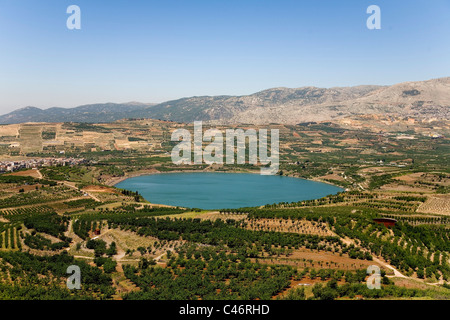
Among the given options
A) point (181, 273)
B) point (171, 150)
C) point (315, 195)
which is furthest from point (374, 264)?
point (171, 150)

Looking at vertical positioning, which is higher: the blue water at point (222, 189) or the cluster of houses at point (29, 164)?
the cluster of houses at point (29, 164)

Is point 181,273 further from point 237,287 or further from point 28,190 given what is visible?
point 28,190

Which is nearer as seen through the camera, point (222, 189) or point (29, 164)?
point (222, 189)

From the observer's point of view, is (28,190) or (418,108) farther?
(418,108)

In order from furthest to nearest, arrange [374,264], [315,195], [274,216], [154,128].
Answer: [154,128] < [315,195] < [274,216] < [374,264]

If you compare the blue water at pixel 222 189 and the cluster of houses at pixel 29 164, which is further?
the cluster of houses at pixel 29 164

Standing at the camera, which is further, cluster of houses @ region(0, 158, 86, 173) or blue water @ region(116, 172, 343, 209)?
cluster of houses @ region(0, 158, 86, 173)

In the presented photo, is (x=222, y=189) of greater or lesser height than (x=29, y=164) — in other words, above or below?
below

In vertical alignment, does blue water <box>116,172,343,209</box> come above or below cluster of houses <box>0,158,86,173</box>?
below
